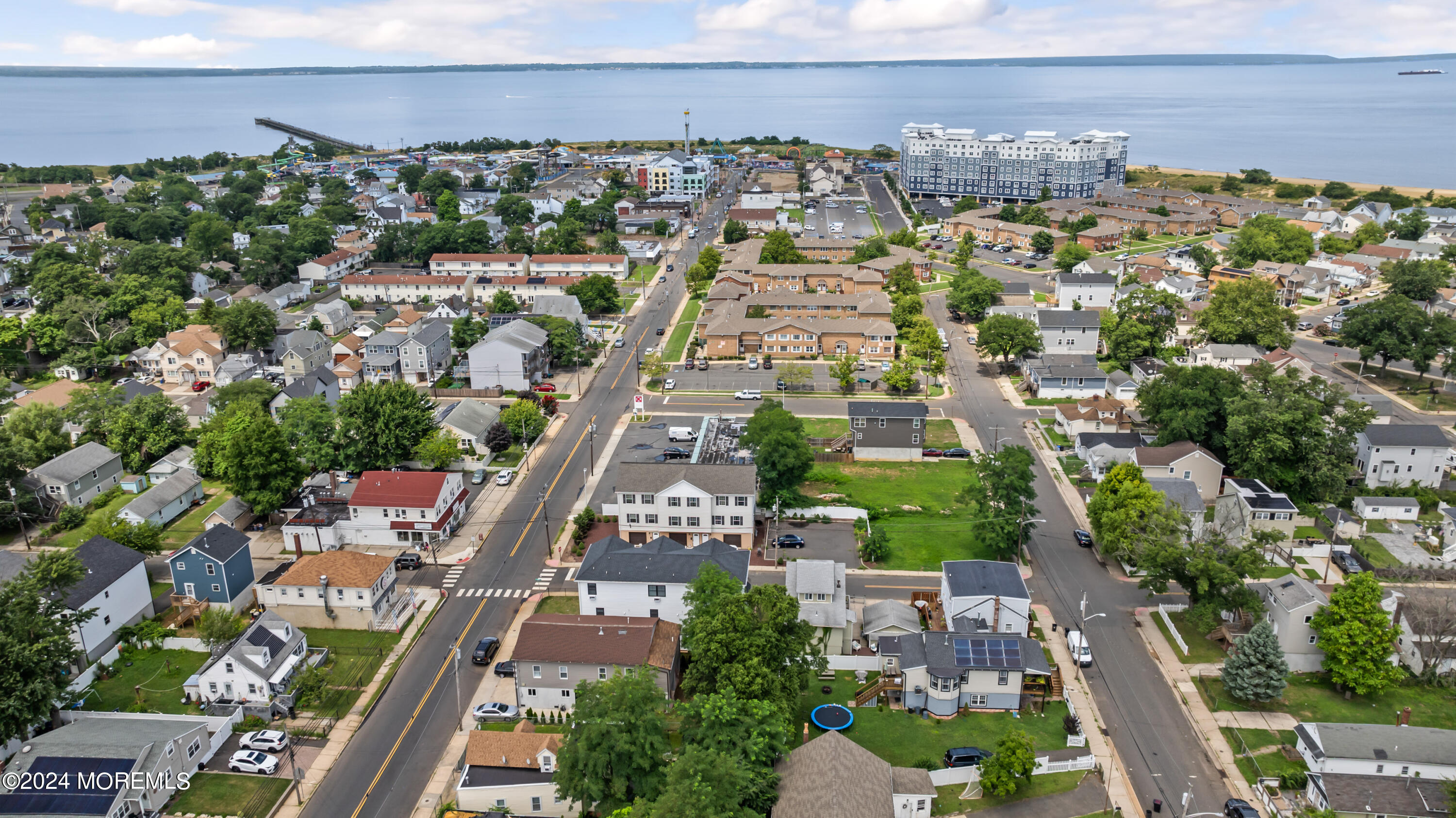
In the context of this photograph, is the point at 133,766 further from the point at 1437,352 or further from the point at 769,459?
the point at 1437,352

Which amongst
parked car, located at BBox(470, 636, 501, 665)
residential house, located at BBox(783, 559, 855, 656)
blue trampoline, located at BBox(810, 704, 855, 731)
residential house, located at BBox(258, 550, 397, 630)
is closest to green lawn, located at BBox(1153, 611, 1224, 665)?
residential house, located at BBox(783, 559, 855, 656)

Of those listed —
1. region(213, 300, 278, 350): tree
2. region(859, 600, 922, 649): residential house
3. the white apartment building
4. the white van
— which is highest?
the white apartment building

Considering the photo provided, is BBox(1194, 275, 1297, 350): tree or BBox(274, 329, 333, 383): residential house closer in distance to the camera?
BBox(274, 329, 333, 383): residential house

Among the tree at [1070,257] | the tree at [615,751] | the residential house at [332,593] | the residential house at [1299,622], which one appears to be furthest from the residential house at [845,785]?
the tree at [1070,257]

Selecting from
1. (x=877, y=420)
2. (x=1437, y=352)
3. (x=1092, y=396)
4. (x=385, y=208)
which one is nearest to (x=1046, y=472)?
(x=877, y=420)

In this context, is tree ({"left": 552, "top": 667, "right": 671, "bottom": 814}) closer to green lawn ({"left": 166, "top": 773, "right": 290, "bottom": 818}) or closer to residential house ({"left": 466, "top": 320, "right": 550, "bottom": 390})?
green lawn ({"left": 166, "top": 773, "right": 290, "bottom": 818})

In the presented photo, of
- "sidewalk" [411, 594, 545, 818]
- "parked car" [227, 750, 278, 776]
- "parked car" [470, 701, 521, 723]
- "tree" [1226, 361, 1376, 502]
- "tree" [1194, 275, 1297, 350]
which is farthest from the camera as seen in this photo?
"tree" [1194, 275, 1297, 350]
